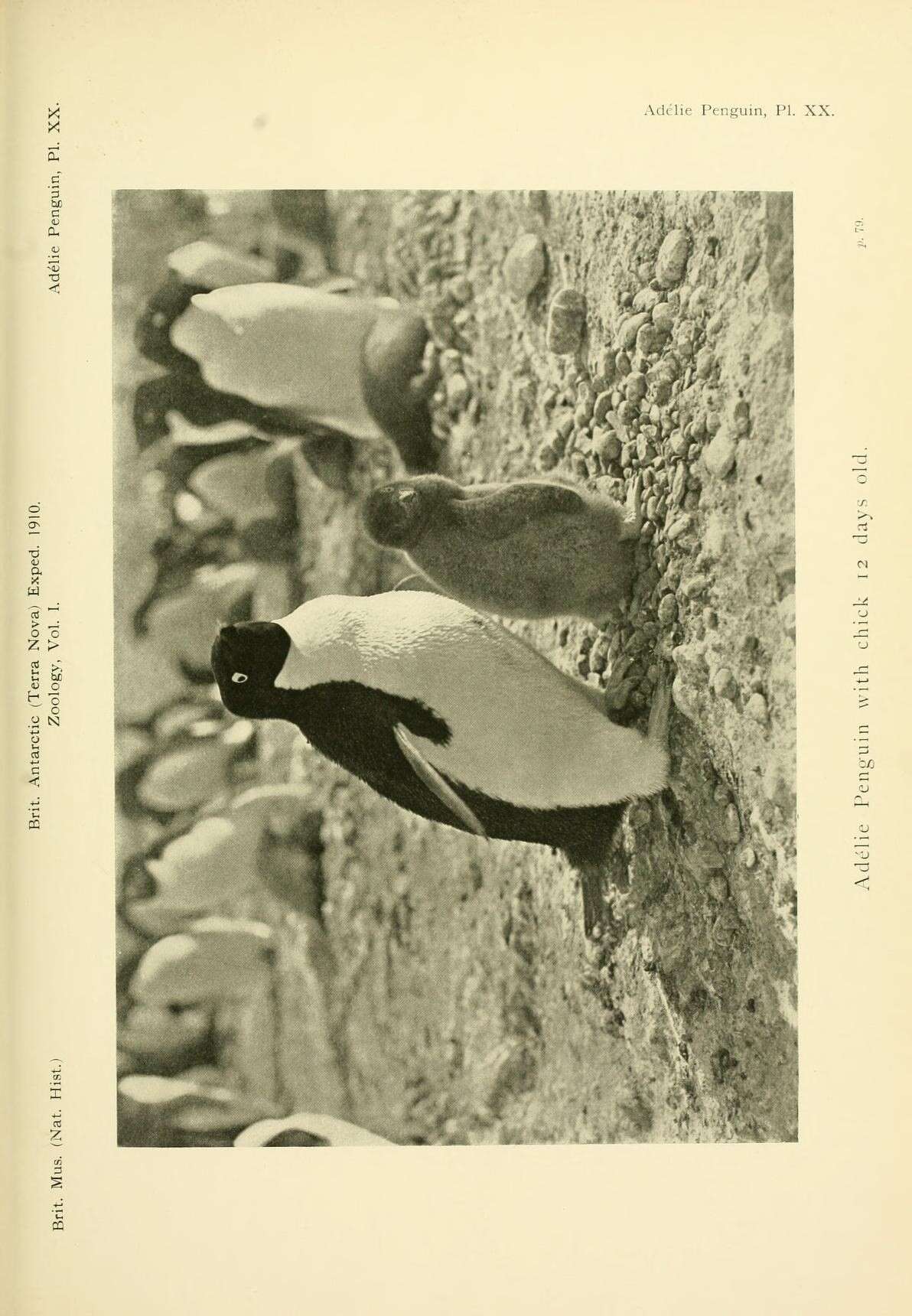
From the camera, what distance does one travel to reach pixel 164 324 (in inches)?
56.3

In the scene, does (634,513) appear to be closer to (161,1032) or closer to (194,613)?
(194,613)

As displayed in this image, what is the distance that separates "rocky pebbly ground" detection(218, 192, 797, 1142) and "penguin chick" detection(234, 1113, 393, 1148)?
14 mm

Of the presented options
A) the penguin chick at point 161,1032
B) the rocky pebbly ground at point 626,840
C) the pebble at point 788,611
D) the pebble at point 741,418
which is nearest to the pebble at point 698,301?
the rocky pebbly ground at point 626,840

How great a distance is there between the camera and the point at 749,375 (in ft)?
4.65

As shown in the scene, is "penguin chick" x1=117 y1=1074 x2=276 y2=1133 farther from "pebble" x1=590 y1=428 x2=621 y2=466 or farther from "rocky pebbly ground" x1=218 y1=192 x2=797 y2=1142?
"pebble" x1=590 y1=428 x2=621 y2=466

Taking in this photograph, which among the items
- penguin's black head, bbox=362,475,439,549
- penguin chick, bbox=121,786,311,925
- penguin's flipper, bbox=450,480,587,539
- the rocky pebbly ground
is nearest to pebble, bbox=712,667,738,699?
the rocky pebbly ground

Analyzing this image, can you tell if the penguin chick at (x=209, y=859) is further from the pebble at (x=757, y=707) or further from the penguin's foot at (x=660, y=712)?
the pebble at (x=757, y=707)

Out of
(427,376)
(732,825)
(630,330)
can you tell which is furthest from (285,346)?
(732,825)

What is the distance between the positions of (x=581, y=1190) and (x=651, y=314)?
0.95 metres

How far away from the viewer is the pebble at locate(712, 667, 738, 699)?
1.42 metres

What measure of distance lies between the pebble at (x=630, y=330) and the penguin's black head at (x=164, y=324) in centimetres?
47

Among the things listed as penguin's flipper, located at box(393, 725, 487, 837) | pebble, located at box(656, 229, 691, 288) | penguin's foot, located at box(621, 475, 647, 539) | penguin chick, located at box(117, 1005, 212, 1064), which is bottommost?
penguin chick, located at box(117, 1005, 212, 1064)

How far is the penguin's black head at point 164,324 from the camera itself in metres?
1.43

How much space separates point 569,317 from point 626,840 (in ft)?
1.93
